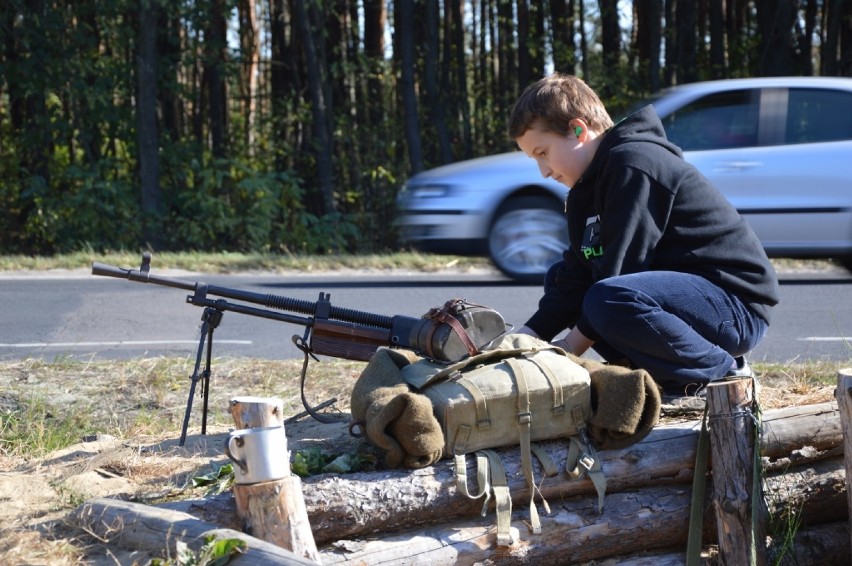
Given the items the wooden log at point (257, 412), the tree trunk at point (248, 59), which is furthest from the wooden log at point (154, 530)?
the tree trunk at point (248, 59)

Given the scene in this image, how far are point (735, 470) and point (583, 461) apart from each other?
545 millimetres

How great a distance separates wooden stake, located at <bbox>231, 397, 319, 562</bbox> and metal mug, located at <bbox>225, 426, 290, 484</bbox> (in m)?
0.03

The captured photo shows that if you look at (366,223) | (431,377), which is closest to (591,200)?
Answer: (431,377)

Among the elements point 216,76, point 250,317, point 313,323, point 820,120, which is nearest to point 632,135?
point 313,323

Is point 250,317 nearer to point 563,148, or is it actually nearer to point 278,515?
point 563,148

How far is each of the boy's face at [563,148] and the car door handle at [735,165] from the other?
5577mm

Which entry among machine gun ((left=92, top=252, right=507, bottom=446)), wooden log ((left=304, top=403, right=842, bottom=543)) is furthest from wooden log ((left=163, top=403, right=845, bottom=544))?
machine gun ((left=92, top=252, right=507, bottom=446))

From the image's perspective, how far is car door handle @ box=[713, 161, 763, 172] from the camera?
9102 millimetres

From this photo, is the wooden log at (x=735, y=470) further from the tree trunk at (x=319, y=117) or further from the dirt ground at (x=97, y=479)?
the tree trunk at (x=319, y=117)

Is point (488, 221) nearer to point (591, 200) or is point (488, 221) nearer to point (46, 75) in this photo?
point (591, 200)

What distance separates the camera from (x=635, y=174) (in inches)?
145

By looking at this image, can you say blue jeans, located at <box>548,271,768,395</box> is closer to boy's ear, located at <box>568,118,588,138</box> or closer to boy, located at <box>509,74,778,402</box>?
boy, located at <box>509,74,778,402</box>

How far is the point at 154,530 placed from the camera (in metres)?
3.03

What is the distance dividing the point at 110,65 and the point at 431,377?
47.8 ft
